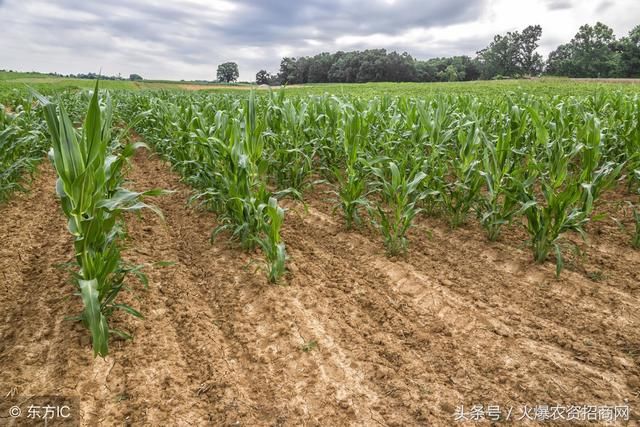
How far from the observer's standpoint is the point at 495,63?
6406 cm

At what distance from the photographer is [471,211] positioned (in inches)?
168

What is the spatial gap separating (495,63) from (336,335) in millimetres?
71500

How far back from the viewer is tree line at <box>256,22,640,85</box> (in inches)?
2084

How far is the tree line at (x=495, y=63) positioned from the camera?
52.9 meters

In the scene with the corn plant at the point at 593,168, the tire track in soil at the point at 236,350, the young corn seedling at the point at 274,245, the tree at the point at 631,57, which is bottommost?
the tire track in soil at the point at 236,350

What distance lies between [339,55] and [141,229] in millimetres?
66538

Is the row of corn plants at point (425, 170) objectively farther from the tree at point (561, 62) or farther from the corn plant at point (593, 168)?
the tree at point (561, 62)

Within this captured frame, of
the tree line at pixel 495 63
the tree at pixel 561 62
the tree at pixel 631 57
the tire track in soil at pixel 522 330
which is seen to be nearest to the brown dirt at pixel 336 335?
the tire track in soil at pixel 522 330

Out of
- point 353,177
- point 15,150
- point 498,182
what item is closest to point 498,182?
point 498,182

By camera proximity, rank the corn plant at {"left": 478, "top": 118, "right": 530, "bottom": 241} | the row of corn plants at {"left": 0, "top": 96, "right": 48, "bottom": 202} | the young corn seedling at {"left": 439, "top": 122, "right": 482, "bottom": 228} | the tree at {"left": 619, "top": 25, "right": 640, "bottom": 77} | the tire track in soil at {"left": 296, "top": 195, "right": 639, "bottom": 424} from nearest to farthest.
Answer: the tire track in soil at {"left": 296, "top": 195, "right": 639, "bottom": 424}, the corn plant at {"left": 478, "top": 118, "right": 530, "bottom": 241}, the young corn seedling at {"left": 439, "top": 122, "right": 482, "bottom": 228}, the row of corn plants at {"left": 0, "top": 96, "right": 48, "bottom": 202}, the tree at {"left": 619, "top": 25, "right": 640, "bottom": 77}

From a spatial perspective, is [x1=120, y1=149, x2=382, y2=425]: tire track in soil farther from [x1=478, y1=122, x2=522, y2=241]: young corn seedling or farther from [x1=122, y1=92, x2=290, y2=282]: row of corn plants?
[x1=478, y1=122, x2=522, y2=241]: young corn seedling

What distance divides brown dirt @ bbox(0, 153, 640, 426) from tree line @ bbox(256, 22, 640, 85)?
170 ft

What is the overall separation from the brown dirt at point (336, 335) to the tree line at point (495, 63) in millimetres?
51833

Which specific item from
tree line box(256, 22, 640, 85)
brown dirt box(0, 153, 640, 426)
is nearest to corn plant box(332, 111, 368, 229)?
brown dirt box(0, 153, 640, 426)
